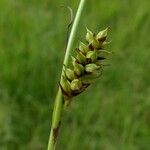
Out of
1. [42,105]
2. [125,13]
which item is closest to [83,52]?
[42,105]

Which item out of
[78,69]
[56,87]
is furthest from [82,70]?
[56,87]

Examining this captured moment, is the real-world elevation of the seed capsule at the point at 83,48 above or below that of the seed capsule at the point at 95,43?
below

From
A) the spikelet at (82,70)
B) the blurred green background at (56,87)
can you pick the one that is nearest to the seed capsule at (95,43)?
the spikelet at (82,70)

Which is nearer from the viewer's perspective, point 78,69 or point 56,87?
point 78,69

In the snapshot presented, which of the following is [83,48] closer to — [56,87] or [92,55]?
[92,55]

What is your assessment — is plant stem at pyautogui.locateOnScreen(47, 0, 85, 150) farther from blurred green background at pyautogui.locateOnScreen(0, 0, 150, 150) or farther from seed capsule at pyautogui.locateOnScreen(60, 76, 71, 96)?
blurred green background at pyautogui.locateOnScreen(0, 0, 150, 150)

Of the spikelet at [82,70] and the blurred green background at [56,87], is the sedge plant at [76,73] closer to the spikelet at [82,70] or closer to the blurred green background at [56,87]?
the spikelet at [82,70]

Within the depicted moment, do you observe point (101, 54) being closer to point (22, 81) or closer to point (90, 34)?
point (90, 34)
